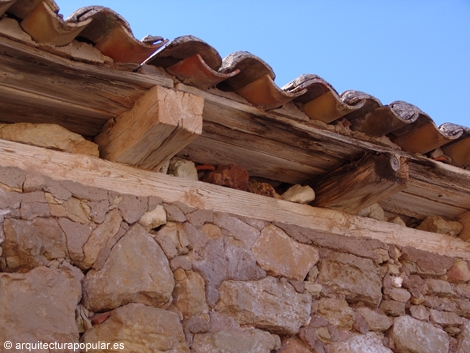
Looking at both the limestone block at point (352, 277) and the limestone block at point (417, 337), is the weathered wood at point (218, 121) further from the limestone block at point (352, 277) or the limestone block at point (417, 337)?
the limestone block at point (417, 337)

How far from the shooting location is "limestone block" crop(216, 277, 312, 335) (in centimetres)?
242

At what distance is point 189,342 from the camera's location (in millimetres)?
2240

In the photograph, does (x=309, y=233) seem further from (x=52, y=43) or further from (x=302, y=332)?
(x=52, y=43)

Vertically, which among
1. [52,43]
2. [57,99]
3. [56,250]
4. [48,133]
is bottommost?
[56,250]

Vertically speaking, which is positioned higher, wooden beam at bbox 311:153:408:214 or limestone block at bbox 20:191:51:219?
wooden beam at bbox 311:153:408:214

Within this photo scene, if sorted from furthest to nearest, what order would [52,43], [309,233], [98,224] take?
[309,233] → [98,224] → [52,43]

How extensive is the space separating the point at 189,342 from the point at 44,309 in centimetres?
57

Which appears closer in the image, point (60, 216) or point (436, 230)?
point (60, 216)

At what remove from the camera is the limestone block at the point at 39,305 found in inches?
74.9

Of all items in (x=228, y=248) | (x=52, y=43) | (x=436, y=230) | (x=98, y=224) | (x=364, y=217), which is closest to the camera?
(x=52, y=43)

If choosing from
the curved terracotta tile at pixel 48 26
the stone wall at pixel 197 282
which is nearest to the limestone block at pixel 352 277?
the stone wall at pixel 197 282

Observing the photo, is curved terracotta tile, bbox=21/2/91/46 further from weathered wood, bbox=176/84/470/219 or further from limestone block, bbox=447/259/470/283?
limestone block, bbox=447/259/470/283

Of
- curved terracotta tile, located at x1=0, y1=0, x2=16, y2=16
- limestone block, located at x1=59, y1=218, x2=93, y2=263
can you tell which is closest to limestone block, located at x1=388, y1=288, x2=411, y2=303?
limestone block, located at x1=59, y1=218, x2=93, y2=263

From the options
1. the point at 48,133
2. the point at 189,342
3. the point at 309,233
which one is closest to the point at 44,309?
the point at 189,342
